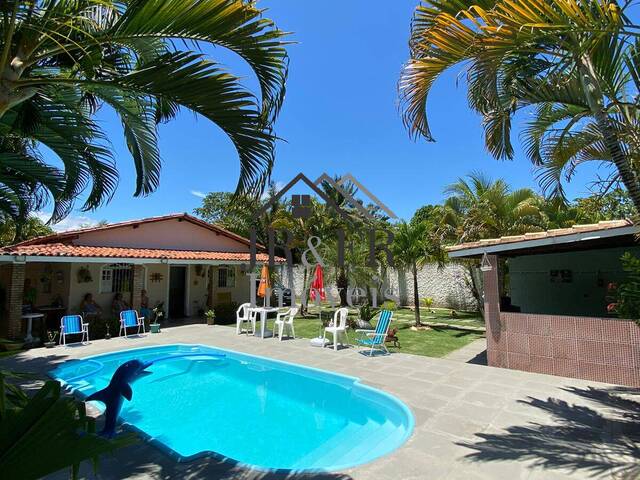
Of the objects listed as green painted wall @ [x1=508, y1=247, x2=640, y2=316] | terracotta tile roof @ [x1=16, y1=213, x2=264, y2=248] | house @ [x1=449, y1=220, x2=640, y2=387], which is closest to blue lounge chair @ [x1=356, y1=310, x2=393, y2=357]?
house @ [x1=449, y1=220, x2=640, y2=387]

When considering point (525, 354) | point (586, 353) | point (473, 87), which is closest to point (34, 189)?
point (473, 87)

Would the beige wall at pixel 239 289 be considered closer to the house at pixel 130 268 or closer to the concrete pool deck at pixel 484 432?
the house at pixel 130 268

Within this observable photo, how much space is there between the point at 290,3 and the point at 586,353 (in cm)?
996

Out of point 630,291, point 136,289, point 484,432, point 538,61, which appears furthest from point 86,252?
point 630,291

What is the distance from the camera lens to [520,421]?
6.54 metres

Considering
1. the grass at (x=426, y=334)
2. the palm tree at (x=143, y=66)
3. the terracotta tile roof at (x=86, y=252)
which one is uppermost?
the palm tree at (x=143, y=66)

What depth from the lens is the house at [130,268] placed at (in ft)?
48.3

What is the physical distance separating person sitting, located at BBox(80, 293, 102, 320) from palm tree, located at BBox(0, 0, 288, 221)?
13.3 m

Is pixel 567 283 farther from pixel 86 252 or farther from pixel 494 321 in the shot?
pixel 86 252

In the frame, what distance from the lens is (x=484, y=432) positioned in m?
6.13

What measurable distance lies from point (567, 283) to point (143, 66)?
57.0 feet

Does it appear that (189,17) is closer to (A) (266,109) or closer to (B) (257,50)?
(B) (257,50)

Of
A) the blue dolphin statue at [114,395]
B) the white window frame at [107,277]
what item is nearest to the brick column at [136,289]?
the white window frame at [107,277]

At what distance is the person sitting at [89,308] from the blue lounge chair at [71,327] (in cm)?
167
